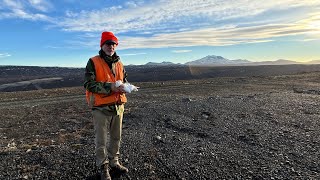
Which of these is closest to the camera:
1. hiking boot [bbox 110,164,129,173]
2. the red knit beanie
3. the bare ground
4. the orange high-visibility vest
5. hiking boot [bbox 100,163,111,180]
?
the red knit beanie

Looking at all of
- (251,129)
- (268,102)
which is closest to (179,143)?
(251,129)

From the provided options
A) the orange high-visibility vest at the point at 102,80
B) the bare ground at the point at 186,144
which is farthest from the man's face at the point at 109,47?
the bare ground at the point at 186,144

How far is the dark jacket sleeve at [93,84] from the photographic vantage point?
20.5ft

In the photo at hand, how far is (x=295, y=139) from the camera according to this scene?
9.91 m

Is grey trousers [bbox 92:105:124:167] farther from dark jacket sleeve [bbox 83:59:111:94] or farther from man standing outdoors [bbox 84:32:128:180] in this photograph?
dark jacket sleeve [bbox 83:59:111:94]

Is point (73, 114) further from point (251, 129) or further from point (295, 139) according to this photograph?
point (295, 139)

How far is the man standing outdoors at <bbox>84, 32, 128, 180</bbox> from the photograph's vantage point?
6293mm

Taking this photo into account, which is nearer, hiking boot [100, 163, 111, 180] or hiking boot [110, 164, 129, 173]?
hiking boot [100, 163, 111, 180]

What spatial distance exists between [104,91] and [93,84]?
24 cm

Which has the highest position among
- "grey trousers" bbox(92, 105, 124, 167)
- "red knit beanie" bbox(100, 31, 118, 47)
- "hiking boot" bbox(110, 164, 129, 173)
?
"red knit beanie" bbox(100, 31, 118, 47)

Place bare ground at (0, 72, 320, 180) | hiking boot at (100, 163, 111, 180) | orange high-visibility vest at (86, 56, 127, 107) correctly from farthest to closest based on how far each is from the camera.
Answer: bare ground at (0, 72, 320, 180) < hiking boot at (100, 163, 111, 180) < orange high-visibility vest at (86, 56, 127, 107)

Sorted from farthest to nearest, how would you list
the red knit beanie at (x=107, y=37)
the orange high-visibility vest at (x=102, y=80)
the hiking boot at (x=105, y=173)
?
the hiking boot at (x=105, y=173) < the orange high-visibility vest at (x=102, y=80) < the red knit beanie at (x=107, y=37)

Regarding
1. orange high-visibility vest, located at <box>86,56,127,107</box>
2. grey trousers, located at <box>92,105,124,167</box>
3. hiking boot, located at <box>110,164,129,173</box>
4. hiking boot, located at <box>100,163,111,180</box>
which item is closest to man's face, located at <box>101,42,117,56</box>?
orange high-visibility vest, located at <box>86,56,127,107</box>

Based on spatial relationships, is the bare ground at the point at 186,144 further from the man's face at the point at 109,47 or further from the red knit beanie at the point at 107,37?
the red knit beanie at the point at 107,37
